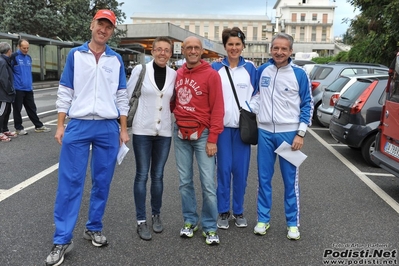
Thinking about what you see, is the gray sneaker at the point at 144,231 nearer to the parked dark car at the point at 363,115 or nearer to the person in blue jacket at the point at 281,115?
the person in blue jacket at the point at 281,115

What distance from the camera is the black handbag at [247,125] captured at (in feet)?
11.6

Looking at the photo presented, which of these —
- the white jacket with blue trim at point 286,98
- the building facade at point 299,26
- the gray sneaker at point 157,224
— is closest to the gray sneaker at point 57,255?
the gray sneaker at point 157,224

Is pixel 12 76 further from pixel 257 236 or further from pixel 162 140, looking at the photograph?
pixel 257 236

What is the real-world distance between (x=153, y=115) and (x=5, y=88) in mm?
5531

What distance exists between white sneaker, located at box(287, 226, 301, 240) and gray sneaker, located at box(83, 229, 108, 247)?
1.68 metres

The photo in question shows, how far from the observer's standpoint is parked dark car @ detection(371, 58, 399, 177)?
4766 mm

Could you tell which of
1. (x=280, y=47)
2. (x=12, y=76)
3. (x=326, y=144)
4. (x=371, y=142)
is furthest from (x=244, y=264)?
(x=12, y=76)

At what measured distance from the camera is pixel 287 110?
3580 mm

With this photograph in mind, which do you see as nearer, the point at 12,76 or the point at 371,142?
the point at 371,142

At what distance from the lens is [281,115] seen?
11.7 feet

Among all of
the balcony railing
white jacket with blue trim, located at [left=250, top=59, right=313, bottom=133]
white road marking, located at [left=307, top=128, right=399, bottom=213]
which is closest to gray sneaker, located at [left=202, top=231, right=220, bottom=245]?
white jacket with blue trim, located at [left=250, top=59, right=313, bottom=133]

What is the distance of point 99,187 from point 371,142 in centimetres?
504

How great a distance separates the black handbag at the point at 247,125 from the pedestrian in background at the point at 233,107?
Answer: 3 cm

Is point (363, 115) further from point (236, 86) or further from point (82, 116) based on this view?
point (82, 116)
